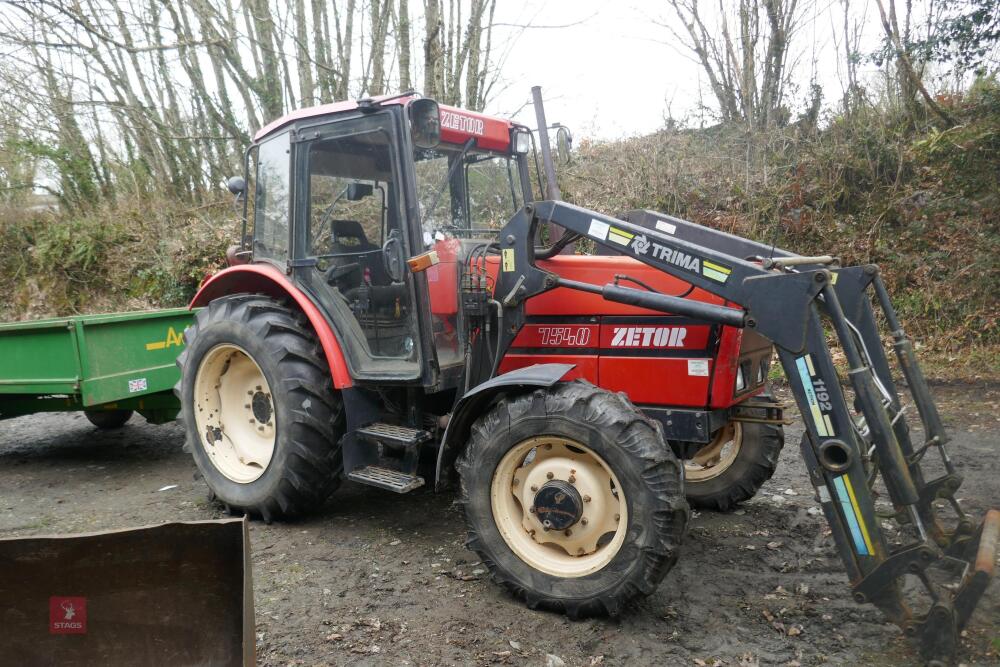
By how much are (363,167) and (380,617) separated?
229cm

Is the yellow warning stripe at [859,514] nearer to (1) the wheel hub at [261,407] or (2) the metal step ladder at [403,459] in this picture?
(2) the metal step ladder at [403,459]

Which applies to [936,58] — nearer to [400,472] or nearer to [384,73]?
[384,73]

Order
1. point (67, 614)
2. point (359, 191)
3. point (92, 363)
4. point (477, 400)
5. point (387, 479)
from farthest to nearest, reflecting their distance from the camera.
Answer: point (92, 363) < point (359, 191) < point (387, 479) < point (477, 400) < point (67, 614)

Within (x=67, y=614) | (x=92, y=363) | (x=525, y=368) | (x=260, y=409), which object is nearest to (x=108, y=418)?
(x=92, y=363)

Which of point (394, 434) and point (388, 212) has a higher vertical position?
point (388, 212)

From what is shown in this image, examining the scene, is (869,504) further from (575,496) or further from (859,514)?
(575,496)

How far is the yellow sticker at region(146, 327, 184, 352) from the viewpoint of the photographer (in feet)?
18.6

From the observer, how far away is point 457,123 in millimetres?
4043

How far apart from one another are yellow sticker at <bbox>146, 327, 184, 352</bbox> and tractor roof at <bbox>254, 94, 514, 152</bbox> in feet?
6.79

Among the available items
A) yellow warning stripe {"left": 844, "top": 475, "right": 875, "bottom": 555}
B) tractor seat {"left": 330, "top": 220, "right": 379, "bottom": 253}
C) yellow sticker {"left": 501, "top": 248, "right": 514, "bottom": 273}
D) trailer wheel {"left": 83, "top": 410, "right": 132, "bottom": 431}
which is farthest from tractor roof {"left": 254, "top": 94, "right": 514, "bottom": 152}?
trailer wheel {"left": 83, "top": 410, "right": 132, "bottom": 431}

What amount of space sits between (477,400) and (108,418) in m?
5.10

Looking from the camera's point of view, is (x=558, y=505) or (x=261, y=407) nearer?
(x=558, y=505)

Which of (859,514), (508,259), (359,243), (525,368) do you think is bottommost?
(859,514)

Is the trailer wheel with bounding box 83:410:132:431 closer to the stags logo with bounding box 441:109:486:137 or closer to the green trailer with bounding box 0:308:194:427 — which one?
the green trailer with bounding box 0:308:194:427
